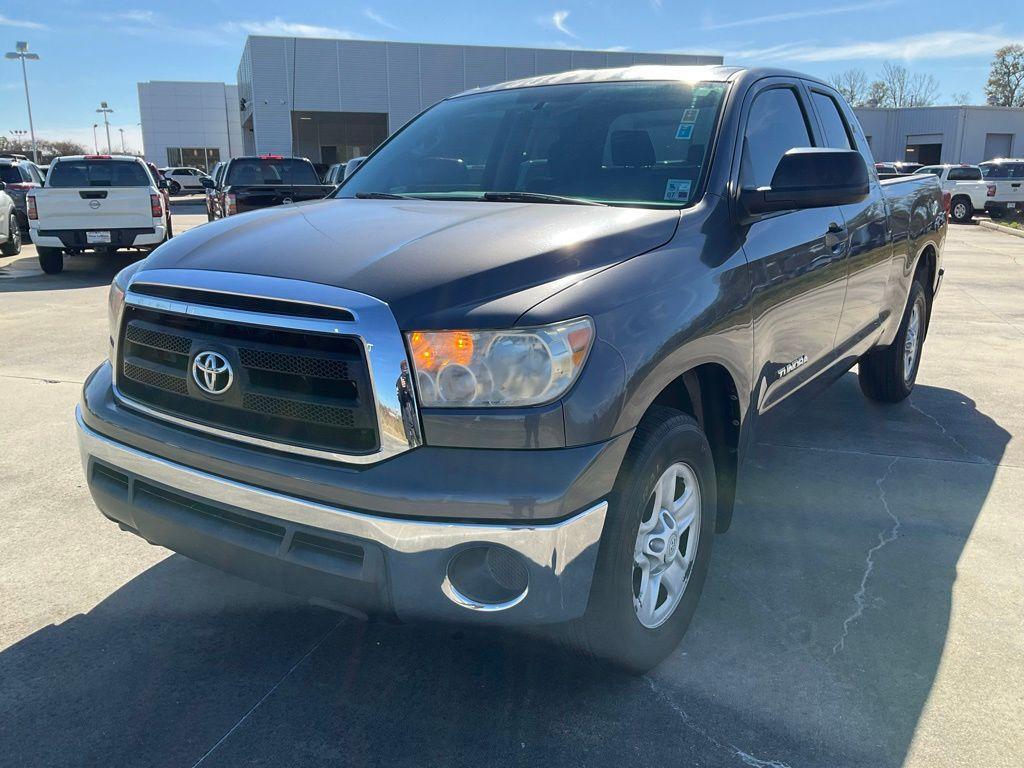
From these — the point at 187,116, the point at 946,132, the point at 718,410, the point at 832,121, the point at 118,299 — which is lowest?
the point at 718,410

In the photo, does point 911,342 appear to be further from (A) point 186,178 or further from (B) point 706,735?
(A) point 186,178

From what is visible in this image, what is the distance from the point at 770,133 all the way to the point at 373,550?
248 cm

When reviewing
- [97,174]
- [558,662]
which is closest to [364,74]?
[97,174]

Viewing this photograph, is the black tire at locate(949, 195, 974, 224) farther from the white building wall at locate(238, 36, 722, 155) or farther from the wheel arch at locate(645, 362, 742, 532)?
the wheel arch at locate(645, 362, 742, 532)

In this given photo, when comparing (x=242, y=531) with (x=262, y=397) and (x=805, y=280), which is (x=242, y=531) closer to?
(x=262, y=397)

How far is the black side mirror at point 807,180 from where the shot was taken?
2881 millimetres

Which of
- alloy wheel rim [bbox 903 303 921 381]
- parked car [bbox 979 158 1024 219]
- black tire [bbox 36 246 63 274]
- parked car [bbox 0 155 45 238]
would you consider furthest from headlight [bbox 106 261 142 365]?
parked car [bbox 979 158 1024 219]

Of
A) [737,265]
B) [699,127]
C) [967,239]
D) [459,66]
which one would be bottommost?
[967,239]

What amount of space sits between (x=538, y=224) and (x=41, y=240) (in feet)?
40.7

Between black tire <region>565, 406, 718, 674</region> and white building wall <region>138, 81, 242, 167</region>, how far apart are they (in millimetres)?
63132

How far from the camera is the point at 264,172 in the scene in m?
15.6

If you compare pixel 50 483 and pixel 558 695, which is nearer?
pixel 558 695

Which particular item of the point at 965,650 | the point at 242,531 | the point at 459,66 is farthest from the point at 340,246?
the point at 459,66

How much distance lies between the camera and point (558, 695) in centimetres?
256
